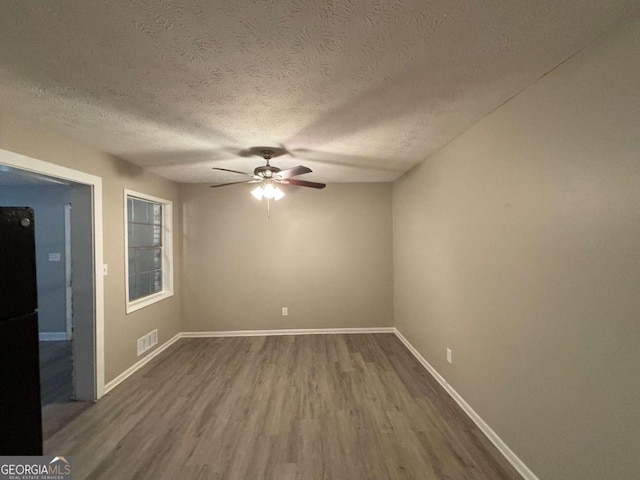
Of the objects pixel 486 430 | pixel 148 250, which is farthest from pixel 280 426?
pixel 148 250

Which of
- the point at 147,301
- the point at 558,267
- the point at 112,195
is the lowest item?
the point at 147,301

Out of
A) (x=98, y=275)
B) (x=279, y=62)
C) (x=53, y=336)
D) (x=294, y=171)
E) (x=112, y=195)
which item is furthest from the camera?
(x=53, y=336)

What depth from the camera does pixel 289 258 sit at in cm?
416

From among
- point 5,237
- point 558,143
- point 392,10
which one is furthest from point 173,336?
point 558,143

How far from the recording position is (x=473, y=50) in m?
1.22

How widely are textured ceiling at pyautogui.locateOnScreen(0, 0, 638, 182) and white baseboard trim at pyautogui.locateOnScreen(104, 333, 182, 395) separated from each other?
2.40 meters

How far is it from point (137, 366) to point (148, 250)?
4.95 feet

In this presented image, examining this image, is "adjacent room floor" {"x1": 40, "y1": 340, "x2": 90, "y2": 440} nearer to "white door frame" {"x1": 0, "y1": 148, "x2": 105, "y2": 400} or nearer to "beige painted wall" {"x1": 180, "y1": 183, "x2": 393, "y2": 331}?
"white door frame" {"x1": 0, "y1": 148, "x2": 105, "y2": 400}

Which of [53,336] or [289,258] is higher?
[289,258]

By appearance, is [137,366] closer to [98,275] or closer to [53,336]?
[98,275]

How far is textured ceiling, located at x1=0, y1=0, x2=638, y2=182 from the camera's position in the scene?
102cm

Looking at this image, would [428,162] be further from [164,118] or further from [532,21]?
[164,118]

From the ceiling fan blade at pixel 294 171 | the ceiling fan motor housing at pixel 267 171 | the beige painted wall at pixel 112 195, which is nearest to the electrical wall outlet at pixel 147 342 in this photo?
the beige painted wall at pixel 112 195

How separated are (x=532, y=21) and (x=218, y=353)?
407 cm
